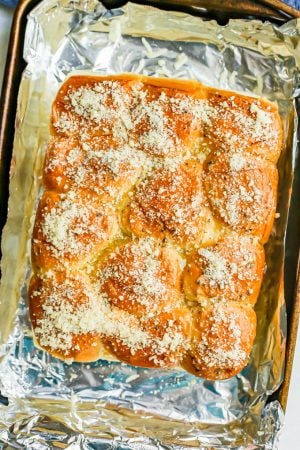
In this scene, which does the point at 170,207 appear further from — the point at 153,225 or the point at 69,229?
the point at 69,229

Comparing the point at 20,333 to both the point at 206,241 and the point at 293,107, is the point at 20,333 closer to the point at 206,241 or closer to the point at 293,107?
the point at 206,241

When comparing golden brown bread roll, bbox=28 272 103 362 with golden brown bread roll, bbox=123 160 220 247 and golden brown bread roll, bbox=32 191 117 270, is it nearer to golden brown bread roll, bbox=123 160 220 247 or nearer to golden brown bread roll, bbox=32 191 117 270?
golden brown bread roll, bbox=32 191 117 270

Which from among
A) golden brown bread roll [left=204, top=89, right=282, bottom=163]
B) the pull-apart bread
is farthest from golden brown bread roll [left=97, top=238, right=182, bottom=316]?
golden brown bread roll [left=204, top=89, right=282, bottom=163]

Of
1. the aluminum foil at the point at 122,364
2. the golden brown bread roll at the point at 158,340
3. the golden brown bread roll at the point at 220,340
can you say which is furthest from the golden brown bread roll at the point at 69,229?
the golden brown bread roll at the point at 220,340

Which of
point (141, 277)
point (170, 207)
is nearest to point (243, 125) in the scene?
point (170, 207)

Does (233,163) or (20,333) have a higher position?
(233,163)

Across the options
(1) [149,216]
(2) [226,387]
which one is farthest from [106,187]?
(2) [226,387]
